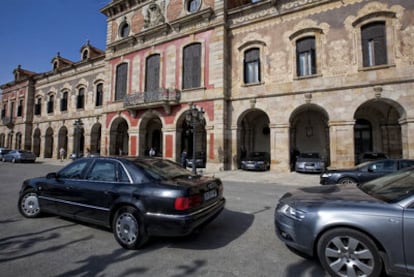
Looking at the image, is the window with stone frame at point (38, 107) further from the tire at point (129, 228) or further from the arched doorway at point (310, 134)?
the tire at point (129, 228)

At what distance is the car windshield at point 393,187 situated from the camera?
8.86ft

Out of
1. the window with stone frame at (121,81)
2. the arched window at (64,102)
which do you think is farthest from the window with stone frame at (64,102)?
the window with stone frame at (121,81)

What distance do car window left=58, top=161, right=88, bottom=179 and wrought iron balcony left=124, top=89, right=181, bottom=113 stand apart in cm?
1372

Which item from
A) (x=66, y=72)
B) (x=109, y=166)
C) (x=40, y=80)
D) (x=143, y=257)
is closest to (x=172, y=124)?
(x=109, y=166)

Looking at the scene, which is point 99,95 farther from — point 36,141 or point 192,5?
point 36,141

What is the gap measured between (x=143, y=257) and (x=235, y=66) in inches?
637

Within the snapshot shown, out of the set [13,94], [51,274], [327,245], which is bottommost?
[51,274]

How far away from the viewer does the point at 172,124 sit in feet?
60.0

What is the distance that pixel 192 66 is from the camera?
1808 cm

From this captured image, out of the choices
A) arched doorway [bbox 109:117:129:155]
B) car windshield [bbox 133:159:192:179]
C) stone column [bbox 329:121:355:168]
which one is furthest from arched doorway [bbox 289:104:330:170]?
arched doorway [bbox 109:117:129:155]

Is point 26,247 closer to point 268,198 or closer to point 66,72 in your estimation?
point 268,198

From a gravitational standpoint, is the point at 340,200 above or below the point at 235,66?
below

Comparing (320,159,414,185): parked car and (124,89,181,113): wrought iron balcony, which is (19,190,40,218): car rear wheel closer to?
(320,159,414,185): parked car

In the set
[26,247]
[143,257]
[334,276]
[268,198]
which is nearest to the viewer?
[334,276]
